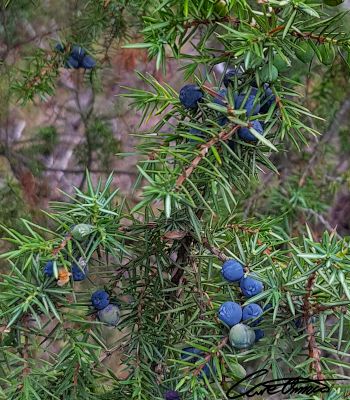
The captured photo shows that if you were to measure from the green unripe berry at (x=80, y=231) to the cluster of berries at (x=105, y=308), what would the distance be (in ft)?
0.29

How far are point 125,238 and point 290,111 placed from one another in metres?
0.23

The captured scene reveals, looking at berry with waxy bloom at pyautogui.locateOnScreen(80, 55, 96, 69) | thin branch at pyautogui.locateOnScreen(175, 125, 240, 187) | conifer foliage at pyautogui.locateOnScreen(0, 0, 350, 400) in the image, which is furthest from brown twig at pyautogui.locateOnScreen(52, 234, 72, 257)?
berry with waxy bloom at pyautogui.locateOnScreen(80, 55, 96, 69)

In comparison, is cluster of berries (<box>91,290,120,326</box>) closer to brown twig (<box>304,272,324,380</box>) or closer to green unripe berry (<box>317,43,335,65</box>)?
brown twig (<box>304,272,324,380</box>)

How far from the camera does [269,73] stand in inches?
23.0

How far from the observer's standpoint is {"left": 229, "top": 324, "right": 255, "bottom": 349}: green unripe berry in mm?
576

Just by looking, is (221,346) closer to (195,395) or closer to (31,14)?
(195,395)

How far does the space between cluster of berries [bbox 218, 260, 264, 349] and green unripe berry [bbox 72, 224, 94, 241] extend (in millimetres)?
150

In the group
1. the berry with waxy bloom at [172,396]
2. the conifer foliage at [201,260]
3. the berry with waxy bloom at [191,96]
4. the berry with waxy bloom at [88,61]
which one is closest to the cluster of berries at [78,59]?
the berry with waxy bloom at [88,61]

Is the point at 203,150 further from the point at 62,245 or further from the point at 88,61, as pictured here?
the point at 88,61

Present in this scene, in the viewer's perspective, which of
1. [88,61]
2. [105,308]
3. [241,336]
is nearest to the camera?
[241,336]

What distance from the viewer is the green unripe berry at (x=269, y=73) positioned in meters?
0.58

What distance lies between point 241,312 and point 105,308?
0.16 m

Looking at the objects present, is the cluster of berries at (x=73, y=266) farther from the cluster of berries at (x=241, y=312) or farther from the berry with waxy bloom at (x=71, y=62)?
the berry with waxy bloom at (x=71, y=62)

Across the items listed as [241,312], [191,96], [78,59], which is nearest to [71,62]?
[78,59]
